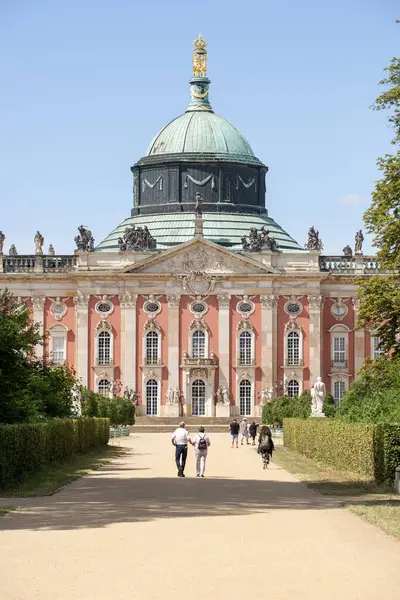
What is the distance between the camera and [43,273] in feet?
312

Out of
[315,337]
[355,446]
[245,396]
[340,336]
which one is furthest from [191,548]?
[340,336]

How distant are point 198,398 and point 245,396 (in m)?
3.09

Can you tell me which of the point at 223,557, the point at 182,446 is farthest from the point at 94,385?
the point at 223,557

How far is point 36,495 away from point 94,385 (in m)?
65.6

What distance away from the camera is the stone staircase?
84625 mm

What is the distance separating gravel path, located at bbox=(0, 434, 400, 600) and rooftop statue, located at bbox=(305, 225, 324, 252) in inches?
2595

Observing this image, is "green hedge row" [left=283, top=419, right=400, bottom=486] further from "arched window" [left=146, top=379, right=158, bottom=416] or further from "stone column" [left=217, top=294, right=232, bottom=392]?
"arched window" [left=146, top=379, right=158, bottom=416]

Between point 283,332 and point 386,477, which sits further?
point 283,332

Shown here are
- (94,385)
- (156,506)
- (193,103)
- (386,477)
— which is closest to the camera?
(156,506)

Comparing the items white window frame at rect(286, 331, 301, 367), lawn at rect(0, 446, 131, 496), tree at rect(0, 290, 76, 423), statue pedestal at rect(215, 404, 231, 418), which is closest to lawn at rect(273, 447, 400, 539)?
lawn at rect(0, 446, 131, 496)

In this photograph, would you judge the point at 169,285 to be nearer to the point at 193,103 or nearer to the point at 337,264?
the point at 337,264

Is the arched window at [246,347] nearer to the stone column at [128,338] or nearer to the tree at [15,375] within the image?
the stone column at [128,338]

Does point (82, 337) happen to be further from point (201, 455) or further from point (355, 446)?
point (355, 446)

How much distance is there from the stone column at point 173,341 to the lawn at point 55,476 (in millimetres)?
44326
